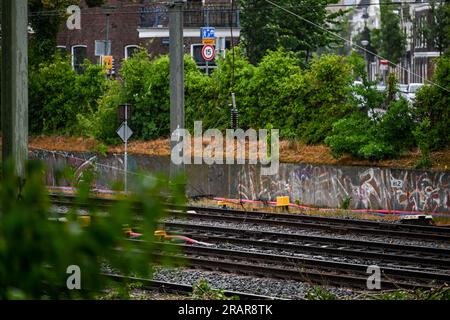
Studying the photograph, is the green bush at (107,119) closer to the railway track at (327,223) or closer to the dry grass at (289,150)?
the dry grass at (289,150)

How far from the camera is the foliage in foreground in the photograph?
3.70 meters

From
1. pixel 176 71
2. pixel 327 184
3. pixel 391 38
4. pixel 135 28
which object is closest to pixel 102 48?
pixel 135 28

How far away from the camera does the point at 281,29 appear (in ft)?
173

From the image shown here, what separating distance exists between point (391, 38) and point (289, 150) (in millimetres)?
47998

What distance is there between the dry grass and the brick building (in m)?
10.6

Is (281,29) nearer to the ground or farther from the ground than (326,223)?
farther from the ground

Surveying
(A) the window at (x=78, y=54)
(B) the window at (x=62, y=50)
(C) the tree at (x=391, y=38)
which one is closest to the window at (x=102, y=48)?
(A) the window at (x=78, y=54)

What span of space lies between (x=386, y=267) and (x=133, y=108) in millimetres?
22396

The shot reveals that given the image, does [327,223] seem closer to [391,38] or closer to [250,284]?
[250,284]

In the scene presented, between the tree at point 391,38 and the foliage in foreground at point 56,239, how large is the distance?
2919 inches

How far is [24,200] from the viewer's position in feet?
12.6

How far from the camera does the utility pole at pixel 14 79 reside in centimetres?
1378
